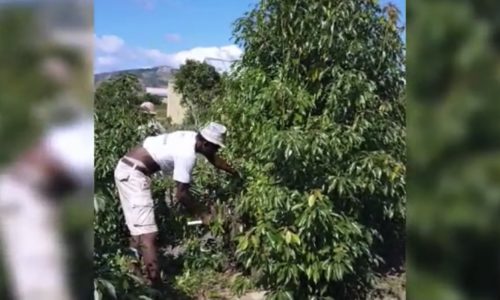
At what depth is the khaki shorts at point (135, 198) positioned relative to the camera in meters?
2.36

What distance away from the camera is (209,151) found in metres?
2.31

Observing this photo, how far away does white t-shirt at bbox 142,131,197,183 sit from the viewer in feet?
7.42

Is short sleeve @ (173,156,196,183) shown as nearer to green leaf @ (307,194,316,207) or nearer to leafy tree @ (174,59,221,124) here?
leafy tree @ (174,59,221,124)

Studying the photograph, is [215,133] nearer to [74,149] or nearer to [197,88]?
[74,149]

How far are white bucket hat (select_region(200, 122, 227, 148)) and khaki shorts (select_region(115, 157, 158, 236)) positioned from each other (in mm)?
303

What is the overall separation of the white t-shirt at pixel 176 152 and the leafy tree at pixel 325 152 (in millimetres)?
359

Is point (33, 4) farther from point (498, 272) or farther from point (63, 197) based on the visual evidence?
point (498, 272)

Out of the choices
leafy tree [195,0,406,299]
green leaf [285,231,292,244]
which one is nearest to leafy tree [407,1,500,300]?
leafy tree [195,0,406,299]

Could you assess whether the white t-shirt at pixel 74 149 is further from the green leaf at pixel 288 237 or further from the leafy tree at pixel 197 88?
the leafy tree at pixel 197 88

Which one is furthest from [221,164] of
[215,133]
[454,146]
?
[454,146]

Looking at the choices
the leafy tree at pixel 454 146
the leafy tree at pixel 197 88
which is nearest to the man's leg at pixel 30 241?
the leafy tree at pixel 454 146

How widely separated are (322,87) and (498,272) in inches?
56.0

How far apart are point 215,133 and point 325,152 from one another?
574 mm

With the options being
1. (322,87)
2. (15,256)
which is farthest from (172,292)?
(15,256)
